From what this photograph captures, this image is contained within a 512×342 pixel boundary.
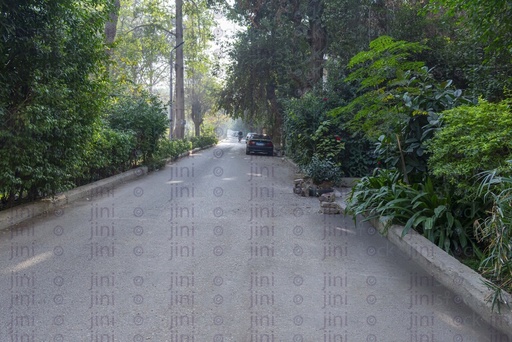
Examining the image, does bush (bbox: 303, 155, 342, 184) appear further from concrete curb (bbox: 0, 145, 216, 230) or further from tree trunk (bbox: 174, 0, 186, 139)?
tree trunk (bbox: 174, 0, 186, 139)

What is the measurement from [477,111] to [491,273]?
248 cm

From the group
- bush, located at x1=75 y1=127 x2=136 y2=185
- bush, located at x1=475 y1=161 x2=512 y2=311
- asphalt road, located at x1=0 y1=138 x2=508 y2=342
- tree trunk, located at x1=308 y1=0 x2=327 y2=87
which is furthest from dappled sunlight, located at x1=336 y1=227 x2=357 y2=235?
tree trunk, located at x1=308 y1=0 x2=327 y2=87

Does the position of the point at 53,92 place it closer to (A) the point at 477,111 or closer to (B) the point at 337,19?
(A) the point at 477,111

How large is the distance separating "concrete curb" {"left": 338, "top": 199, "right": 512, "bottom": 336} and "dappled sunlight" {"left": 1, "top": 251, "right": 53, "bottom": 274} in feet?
15.9

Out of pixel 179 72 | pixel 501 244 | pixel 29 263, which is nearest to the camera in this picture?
pixel 501 244

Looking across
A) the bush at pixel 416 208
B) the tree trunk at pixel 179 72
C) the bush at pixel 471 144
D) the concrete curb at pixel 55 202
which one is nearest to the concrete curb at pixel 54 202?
the concrete curb at pixel 55 202

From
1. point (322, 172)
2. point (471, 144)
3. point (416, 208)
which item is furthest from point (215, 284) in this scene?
point (322, 172)

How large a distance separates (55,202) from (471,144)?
782 centimetres

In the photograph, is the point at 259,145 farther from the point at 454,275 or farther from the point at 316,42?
the point at 454,275

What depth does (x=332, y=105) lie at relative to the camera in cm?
1455

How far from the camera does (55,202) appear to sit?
9008 mm

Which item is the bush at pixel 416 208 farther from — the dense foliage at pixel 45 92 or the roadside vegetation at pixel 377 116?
the dense foliage at pixel 45 92

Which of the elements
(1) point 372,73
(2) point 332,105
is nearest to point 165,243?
(1) point 372,73

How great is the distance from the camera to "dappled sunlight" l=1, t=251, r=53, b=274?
202 inches
